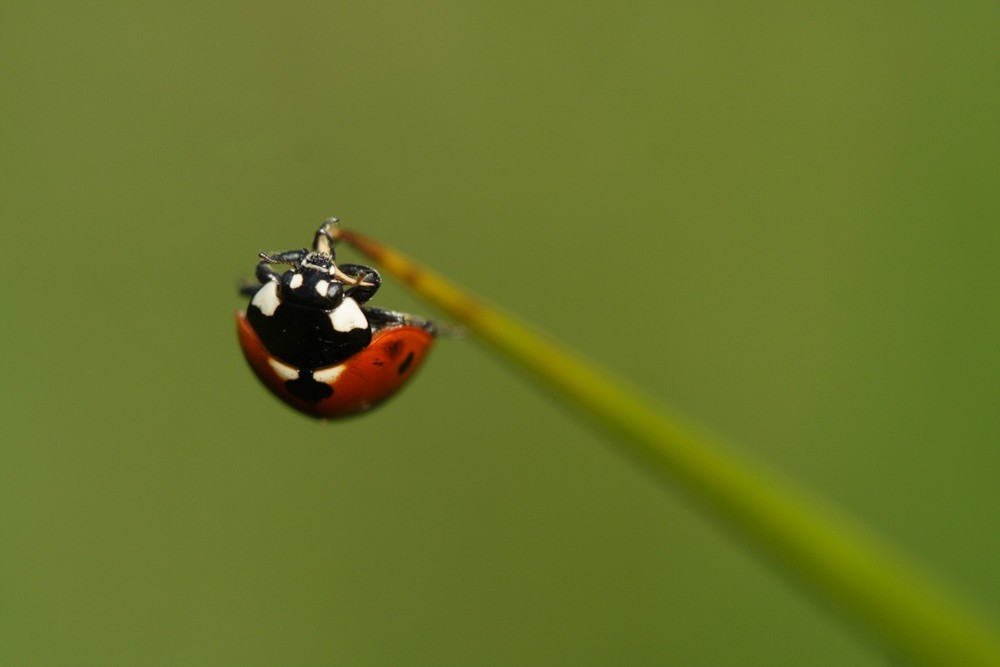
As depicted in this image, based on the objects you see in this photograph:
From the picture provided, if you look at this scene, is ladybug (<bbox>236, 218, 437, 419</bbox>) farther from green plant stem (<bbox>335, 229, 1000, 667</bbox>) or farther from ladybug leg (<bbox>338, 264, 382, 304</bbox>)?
green plant stem (<bbox>335, 229, 1000, 667</bbox>)

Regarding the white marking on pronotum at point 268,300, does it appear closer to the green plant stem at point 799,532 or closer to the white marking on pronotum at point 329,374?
the white marking on pronotum at point 329,374

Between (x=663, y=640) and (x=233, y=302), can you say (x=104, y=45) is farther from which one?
(x=663, y=640)

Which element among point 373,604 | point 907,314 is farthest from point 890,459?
point 373,604

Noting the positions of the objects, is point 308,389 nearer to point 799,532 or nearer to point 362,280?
point 362,280

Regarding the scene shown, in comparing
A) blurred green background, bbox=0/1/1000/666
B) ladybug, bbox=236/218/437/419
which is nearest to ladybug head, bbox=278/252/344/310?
ladybug, bbox=236/218/437/419

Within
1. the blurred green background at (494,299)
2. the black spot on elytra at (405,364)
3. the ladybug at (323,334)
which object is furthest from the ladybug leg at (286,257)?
the blurred green background at (494,299)

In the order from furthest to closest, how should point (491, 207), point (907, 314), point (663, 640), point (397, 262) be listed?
point (491, 207)
point (907, 314)
point (663, 640)
point (397, 262)

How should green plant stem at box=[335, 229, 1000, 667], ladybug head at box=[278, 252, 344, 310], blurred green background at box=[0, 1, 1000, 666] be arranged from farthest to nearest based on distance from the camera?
1. blurred green background at box=[0, 1, 1000, 666]
2. ladybug head at box=[278, 252, 344, 310]
3. green plant stem at box=[335, 229, 1000, 667]

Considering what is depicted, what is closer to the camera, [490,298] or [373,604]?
[373,604]
